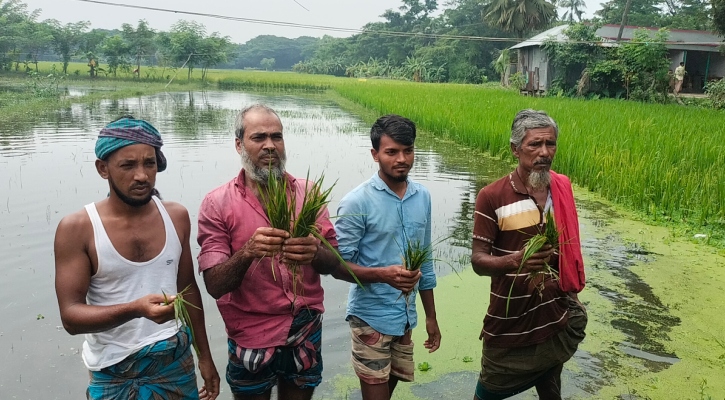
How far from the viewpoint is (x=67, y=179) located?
8.92 meters

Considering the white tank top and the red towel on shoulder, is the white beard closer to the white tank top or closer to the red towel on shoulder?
the white tank top

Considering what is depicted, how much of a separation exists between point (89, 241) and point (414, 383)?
7.35 ft

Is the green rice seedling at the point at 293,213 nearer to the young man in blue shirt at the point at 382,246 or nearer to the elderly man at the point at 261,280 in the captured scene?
the elderly man at the point at 261,280

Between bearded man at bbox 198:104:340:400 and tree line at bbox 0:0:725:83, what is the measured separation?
26654 millimetres

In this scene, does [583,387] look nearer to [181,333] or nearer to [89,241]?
[181,333]

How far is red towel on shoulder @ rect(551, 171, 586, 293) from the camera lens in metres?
2.44

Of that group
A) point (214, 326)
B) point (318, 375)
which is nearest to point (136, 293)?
point (318, 375)

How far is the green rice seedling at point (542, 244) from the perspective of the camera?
2.23m

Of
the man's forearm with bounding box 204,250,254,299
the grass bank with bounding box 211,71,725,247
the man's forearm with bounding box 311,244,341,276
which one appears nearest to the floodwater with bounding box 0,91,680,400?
the grass bank with bounding box 211,71,725,247

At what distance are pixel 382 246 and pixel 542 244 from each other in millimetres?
652

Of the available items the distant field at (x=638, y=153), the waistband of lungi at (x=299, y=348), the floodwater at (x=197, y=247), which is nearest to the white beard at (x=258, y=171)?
the waistband of lungi at (x=299, y=348)

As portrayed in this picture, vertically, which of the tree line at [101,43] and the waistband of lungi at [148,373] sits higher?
the tree line at [101,43]

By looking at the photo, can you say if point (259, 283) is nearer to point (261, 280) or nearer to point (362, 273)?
point (261, 280)

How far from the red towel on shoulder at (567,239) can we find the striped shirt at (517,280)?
0.06 meters
